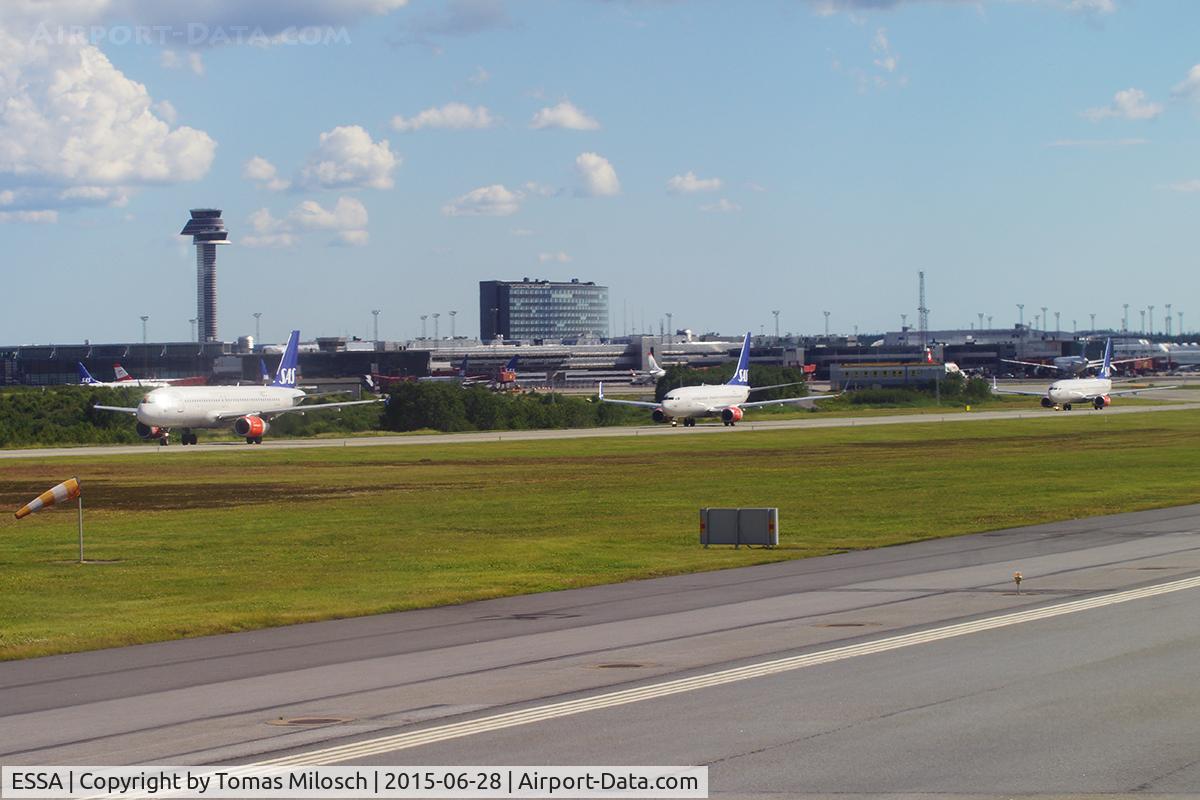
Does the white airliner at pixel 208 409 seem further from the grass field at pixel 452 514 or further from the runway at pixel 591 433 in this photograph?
the grass field at pixel 452 514

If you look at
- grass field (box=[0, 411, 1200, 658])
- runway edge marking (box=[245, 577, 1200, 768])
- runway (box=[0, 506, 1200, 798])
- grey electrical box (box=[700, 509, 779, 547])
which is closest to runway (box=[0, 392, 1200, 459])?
grass field (box=[0, 411, 1200, 658])

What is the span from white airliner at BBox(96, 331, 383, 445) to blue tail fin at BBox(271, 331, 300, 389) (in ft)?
13.7

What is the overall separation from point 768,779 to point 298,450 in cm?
8335

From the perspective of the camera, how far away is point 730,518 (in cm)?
4044

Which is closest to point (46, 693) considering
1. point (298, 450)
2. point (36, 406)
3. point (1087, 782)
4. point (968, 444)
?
point (1087, 782)

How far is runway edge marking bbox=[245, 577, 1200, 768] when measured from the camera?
16469mm

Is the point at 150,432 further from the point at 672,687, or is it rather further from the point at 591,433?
the point at 672,687

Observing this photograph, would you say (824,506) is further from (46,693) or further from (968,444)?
(968,444)

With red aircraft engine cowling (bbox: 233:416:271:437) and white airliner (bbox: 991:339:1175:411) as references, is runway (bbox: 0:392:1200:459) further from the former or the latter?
white airliner (bbox: 991:339:1175:411)

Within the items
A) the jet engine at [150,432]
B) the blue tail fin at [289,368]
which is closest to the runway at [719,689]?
the jet engine at [150,432]

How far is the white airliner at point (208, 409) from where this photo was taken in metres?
99.0

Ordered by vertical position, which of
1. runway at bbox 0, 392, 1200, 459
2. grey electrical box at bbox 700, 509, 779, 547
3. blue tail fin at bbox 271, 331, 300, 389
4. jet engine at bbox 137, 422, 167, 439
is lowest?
runway at bbox 0, 392, 1200, 459

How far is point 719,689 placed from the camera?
1988cm

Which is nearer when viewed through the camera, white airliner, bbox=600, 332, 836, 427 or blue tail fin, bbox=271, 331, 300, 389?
blue tail fin, bbox=271, 331, 300, 389
